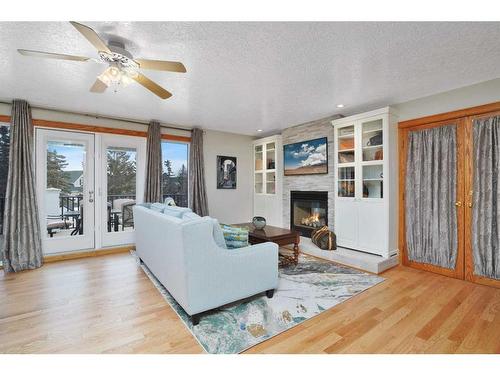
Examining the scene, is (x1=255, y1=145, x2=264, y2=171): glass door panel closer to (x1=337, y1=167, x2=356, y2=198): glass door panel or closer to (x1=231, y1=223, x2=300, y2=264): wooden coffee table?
(x1=337, y1=167, x2=356, y2=198): glass door panel

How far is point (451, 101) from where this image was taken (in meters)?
2.92

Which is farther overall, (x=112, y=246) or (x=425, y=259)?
(x=112, y=246)

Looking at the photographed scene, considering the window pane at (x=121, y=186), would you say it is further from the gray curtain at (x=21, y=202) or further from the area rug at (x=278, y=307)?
the area rug at (x=278, y=307)

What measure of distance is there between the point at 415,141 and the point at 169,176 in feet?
13.9

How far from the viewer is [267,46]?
1.98 meters

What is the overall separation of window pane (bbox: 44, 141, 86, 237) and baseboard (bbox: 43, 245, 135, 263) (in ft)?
1.02

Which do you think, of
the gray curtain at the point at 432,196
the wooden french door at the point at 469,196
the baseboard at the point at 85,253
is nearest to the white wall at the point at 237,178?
the baseboard at the point at 85,253

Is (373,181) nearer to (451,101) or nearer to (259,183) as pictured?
(451,101)

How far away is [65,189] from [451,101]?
568 cm

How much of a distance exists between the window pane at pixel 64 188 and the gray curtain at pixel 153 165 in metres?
1.00

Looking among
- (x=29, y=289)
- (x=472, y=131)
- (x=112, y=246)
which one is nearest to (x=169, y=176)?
(x=112, y=246)

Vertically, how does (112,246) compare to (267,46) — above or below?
below

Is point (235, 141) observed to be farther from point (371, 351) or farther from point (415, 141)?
point (371, 351)

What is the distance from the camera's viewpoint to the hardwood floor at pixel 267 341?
65.0 inches
